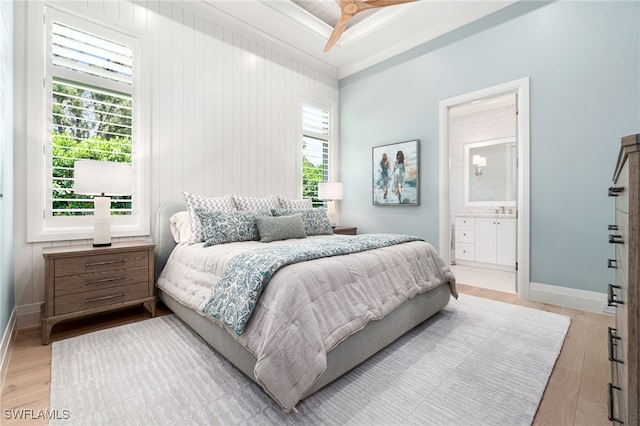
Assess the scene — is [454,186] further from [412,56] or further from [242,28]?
[242,28]

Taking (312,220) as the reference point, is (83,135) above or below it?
above

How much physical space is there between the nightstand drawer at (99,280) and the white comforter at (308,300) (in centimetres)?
44

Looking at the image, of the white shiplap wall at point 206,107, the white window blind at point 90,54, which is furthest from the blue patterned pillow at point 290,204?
the white window blind at point 90,54

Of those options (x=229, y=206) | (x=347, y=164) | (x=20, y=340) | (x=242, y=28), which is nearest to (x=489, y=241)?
(x=347, y=164)

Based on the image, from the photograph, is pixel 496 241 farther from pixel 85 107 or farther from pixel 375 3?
pixel 85 107

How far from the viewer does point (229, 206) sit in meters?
3.18

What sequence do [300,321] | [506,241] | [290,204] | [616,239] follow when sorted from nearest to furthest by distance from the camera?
[616,239] < [300,321] < [290,204] < [506,241]

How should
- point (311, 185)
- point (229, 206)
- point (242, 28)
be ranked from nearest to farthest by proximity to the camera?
1. point (229, 206)
2. point (242, 28)
3. point (311, 185)

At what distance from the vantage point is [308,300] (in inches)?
59.0

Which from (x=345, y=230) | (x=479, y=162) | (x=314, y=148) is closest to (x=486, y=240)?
(x=479, y=162)

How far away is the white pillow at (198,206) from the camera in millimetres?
2740

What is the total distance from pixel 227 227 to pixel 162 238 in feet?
2.75

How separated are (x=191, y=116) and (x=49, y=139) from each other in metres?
1.32

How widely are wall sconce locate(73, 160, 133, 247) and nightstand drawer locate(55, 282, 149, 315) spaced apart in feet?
1.35
